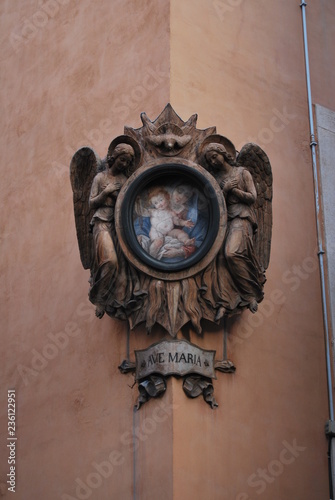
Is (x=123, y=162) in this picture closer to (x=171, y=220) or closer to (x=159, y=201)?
(x=159, y=201)

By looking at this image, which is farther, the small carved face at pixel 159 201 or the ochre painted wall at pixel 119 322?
the small carved face at pixel 159 201

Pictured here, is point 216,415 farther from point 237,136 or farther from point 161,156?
point 237,136

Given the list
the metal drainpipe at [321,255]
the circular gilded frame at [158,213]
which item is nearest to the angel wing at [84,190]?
the circular gilded frame at [158,213]

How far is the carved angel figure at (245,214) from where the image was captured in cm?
636

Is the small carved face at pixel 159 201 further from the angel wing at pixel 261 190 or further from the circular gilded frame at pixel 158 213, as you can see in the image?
the angel wing at pixel 261 190

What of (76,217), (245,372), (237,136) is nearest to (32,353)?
(76,217)

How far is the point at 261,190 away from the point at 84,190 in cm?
117

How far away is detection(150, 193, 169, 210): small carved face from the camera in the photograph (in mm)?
6562

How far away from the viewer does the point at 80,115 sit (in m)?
7.79

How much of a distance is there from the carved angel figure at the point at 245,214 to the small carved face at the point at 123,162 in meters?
0.48

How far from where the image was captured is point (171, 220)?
6543 mm

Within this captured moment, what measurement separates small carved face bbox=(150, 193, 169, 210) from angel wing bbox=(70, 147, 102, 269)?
42 centimetres

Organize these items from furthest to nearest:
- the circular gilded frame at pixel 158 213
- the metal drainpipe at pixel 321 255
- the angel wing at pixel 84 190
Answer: the metal drainpipe at pixel 321 255
the angel wing at pixel 84 190
the circular gilded frame at pixel 158 213

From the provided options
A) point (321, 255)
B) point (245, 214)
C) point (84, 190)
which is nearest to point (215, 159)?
point (245, 214)
